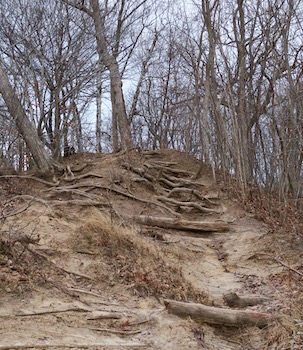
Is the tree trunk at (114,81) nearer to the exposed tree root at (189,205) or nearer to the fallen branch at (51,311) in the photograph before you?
the exposed tree root at (189,205)

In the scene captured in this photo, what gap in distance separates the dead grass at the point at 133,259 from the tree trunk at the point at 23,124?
359 centimetres

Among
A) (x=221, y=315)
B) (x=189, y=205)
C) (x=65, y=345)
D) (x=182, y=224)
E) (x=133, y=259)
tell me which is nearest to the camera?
(x=65, y=345)

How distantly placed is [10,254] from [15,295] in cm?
71

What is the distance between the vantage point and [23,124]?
9.77m

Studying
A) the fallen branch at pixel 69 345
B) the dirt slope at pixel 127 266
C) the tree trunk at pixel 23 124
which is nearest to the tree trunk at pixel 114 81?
the dirt slope at pixel 127 266

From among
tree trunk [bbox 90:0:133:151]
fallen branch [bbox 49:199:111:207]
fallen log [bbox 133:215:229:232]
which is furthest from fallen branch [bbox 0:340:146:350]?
tree trunk [bbox 90:0:133:151]

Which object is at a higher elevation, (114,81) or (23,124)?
(114,81)

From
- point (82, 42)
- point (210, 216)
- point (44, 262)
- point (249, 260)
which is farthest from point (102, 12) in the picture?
point (44, 262)

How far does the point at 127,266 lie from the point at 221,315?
5.29ft

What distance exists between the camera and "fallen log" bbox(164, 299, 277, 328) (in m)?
4.45

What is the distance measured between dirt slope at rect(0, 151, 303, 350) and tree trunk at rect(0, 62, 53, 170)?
24.6 inches

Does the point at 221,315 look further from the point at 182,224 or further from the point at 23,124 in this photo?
the point at 23,124

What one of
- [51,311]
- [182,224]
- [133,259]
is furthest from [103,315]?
[182,224]

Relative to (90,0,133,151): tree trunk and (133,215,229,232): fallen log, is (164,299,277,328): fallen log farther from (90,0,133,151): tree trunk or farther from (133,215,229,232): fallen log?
(90,0,133,151): tree trunk
